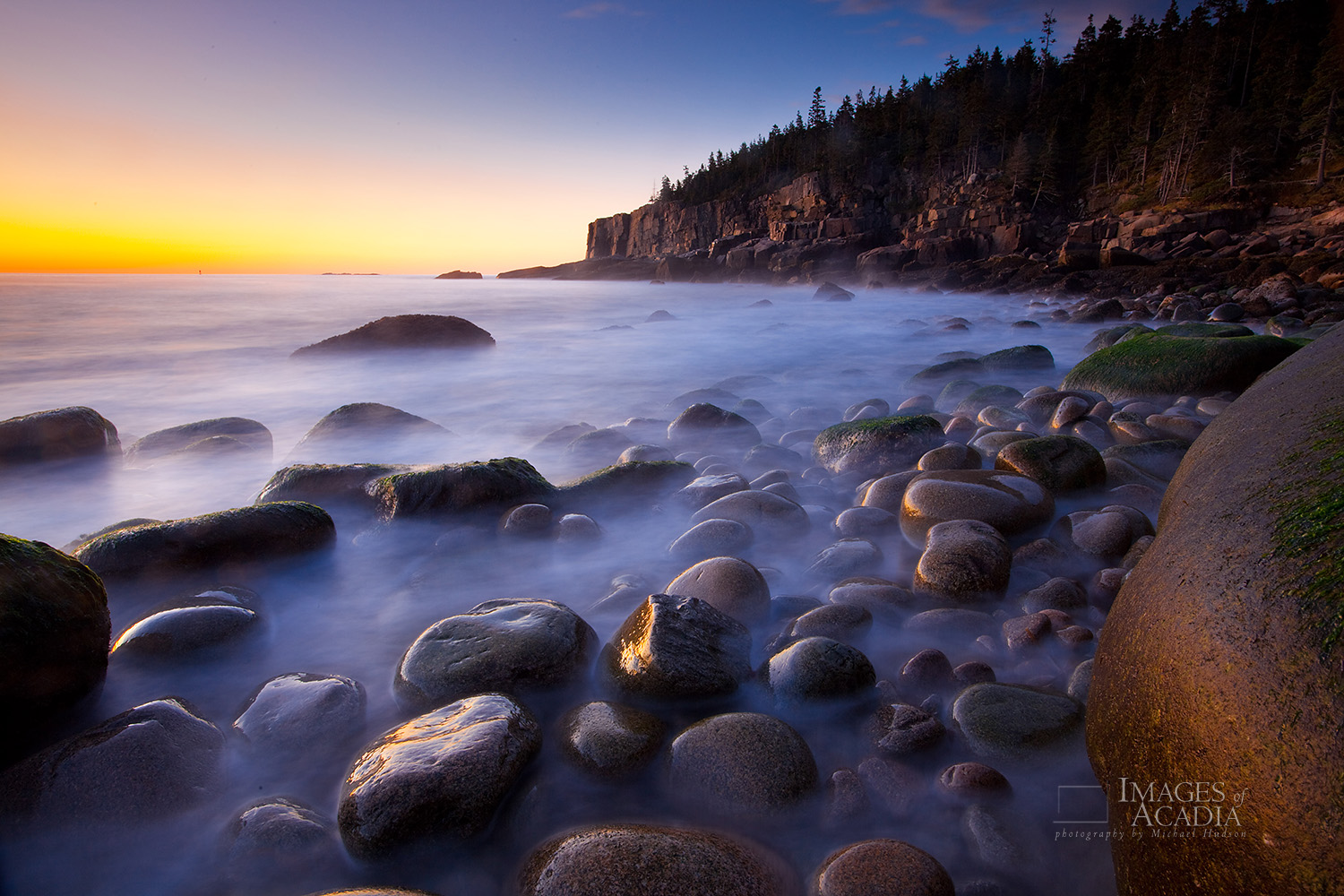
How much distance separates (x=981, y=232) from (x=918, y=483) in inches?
1735

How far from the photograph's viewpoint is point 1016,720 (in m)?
1.91

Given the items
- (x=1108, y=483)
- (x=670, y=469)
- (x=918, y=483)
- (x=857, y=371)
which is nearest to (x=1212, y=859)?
(x=918, y=483)

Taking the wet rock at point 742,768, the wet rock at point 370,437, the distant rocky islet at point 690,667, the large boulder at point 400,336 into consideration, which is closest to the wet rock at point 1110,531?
the distant rocky islet at point 690,667

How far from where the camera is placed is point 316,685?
2.27m

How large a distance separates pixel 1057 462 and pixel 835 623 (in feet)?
6.66

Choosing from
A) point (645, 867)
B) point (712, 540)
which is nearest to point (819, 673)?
point (645, 867)

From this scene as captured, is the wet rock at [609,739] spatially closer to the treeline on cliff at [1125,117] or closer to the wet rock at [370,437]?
the wet rock at [370,437]

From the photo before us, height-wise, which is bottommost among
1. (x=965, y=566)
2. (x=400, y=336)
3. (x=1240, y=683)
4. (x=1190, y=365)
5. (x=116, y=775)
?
(x=116, y=775)

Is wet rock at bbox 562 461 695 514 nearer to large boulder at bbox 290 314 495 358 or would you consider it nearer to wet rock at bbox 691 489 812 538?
wet rock at bbox 691 489 812 538

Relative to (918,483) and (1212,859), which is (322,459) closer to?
(918,483)

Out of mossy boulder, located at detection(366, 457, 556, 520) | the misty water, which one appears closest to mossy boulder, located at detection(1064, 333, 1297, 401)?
the misty water

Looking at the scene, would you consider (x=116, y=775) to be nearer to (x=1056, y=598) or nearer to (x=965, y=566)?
(x=965, y=566)

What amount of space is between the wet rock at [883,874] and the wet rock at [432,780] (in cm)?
87

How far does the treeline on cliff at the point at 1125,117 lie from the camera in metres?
33.3
